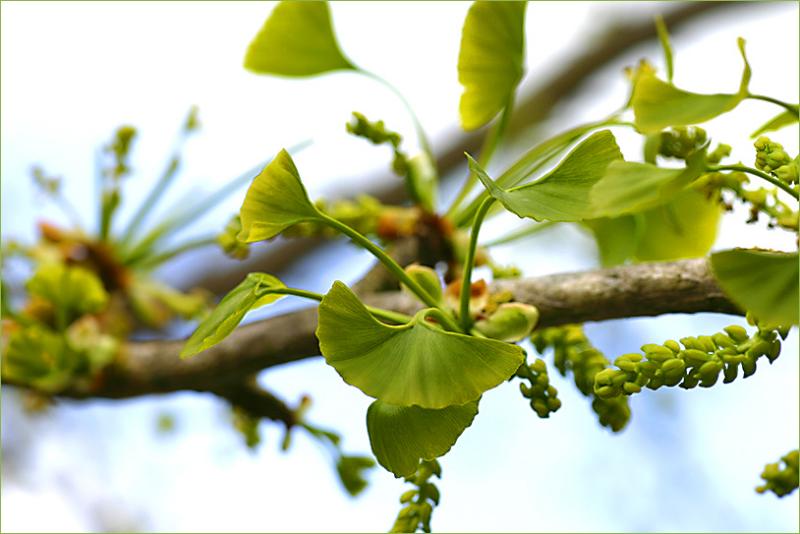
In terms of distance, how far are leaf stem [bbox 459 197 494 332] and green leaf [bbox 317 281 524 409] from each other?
59 mm

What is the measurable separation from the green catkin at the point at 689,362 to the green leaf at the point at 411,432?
7cm

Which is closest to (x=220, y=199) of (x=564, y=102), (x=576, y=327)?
(x=576, y=327)

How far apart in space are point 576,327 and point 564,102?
131cm

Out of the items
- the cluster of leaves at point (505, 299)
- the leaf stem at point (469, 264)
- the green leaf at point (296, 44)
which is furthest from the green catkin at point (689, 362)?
the green leaf at point (296, 44)

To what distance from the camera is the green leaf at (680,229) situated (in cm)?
60

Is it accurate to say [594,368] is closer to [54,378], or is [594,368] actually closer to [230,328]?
[230,328]

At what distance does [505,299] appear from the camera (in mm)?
542

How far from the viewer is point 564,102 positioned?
1.80 metres

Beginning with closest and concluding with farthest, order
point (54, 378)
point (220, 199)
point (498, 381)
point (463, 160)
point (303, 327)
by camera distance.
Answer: point (498, 381), point (303, 327), point (54, 378), point (220, 199), point (463, 160)

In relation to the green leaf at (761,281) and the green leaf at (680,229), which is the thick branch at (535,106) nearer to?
the green leaf at (680,229)

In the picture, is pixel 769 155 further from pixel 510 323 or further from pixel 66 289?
pixel 66 289

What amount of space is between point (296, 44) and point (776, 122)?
384 mm

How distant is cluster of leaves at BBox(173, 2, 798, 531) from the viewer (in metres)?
0.36

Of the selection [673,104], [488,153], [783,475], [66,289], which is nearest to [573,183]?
[673,104]
